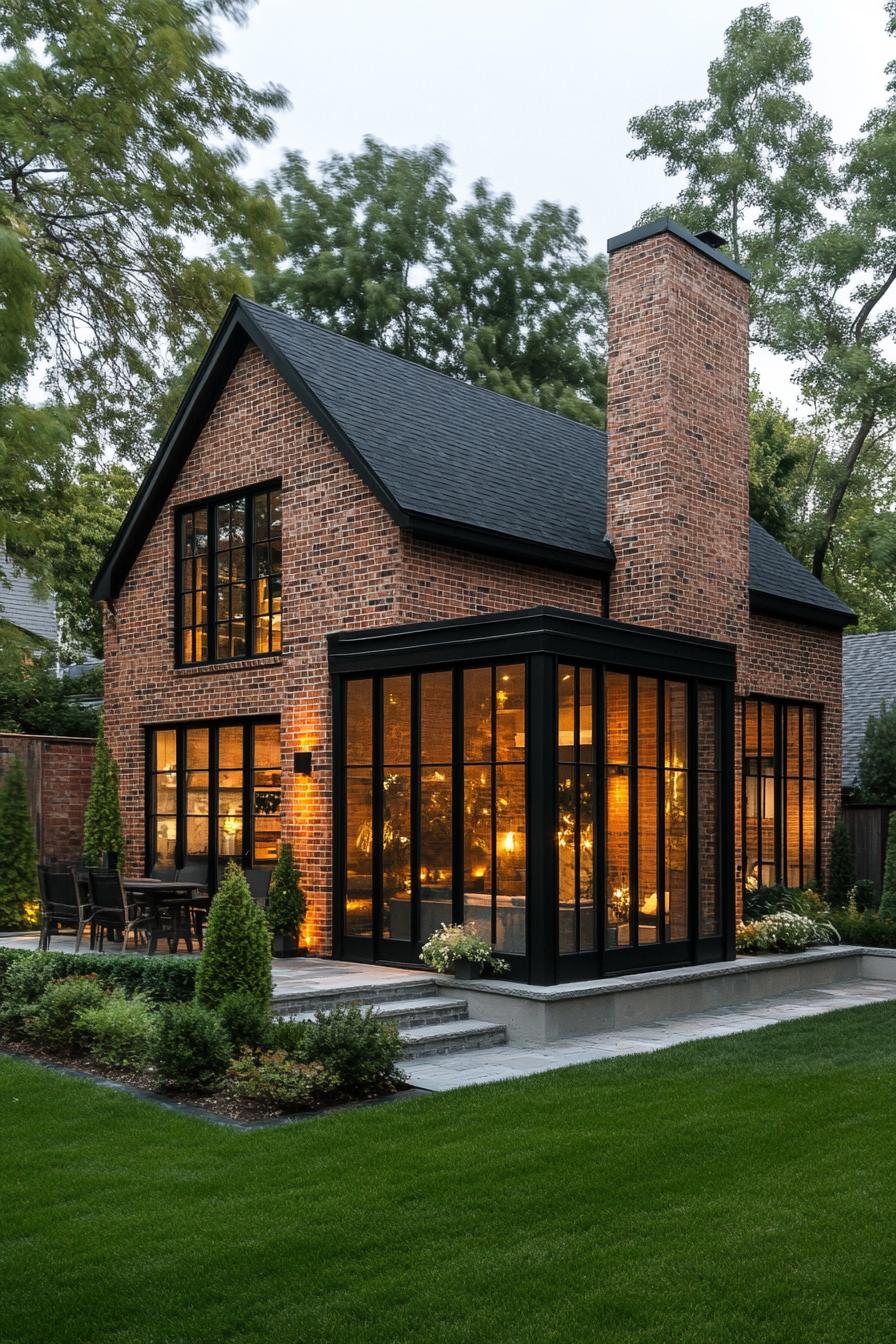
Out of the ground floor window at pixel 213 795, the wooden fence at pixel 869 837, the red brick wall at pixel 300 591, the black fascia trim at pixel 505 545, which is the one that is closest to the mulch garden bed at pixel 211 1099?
the red brick wall at pixel 300 591

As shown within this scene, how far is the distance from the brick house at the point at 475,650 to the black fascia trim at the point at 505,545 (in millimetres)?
38

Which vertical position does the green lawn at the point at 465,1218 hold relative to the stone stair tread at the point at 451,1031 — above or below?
above

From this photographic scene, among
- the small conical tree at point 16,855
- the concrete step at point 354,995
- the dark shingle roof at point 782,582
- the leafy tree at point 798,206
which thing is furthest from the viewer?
the leafy tree at point 798,206

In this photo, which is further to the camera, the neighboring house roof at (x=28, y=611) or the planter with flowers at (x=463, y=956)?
the neighboring house roof at (x=28, y=611)

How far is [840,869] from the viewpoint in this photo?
17.1m

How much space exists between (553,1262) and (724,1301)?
72cm

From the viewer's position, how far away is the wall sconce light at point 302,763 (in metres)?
13.2

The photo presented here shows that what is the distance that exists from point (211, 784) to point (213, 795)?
0.15 m

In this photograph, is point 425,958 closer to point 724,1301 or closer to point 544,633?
point 544,633

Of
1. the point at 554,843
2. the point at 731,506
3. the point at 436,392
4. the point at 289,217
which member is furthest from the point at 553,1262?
the point at 289,217

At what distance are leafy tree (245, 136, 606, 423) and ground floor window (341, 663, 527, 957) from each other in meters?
19.1

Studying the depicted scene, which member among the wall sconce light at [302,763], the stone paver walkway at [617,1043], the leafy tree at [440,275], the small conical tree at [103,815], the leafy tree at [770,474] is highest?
the leafy tree at [440,275]

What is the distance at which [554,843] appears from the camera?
10750 millimetres

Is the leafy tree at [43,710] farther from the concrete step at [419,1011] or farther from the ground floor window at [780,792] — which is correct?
the concrete step at [419,1011]
